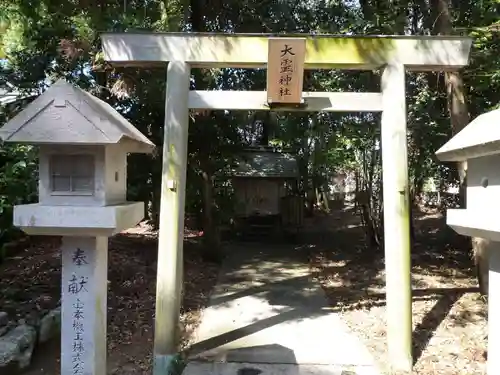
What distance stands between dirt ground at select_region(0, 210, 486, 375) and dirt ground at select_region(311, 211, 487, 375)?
1 cm

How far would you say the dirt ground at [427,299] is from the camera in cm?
601

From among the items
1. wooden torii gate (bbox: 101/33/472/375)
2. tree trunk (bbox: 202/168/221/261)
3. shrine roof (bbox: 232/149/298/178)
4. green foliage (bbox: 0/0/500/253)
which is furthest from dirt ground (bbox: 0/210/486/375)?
shrine roof (bbox: 232/149/298/178)

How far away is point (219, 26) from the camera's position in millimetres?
9789

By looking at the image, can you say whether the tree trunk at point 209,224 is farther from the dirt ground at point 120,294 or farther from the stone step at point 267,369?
the stone step at point 267,369

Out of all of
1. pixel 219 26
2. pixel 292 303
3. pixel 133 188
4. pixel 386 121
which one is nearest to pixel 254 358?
pixel 292 303

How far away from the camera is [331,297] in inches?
348

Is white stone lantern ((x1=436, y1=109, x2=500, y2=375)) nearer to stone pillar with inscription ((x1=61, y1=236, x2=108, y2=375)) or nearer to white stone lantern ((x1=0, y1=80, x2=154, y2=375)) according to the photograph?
white stone lantern ((x1=0, y1=80, x2=154, y2=375))

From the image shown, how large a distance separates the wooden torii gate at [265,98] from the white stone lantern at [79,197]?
4.65ft

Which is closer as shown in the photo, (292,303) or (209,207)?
(292,303)

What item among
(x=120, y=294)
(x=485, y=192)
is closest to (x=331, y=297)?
(x=120, y=294)

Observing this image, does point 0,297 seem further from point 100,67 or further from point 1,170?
point 100,67

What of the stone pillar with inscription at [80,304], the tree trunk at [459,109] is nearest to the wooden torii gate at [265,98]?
the stone pillar with inscription at [80,304]

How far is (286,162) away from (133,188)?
773 cm

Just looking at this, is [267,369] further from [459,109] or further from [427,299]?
[459,109]
